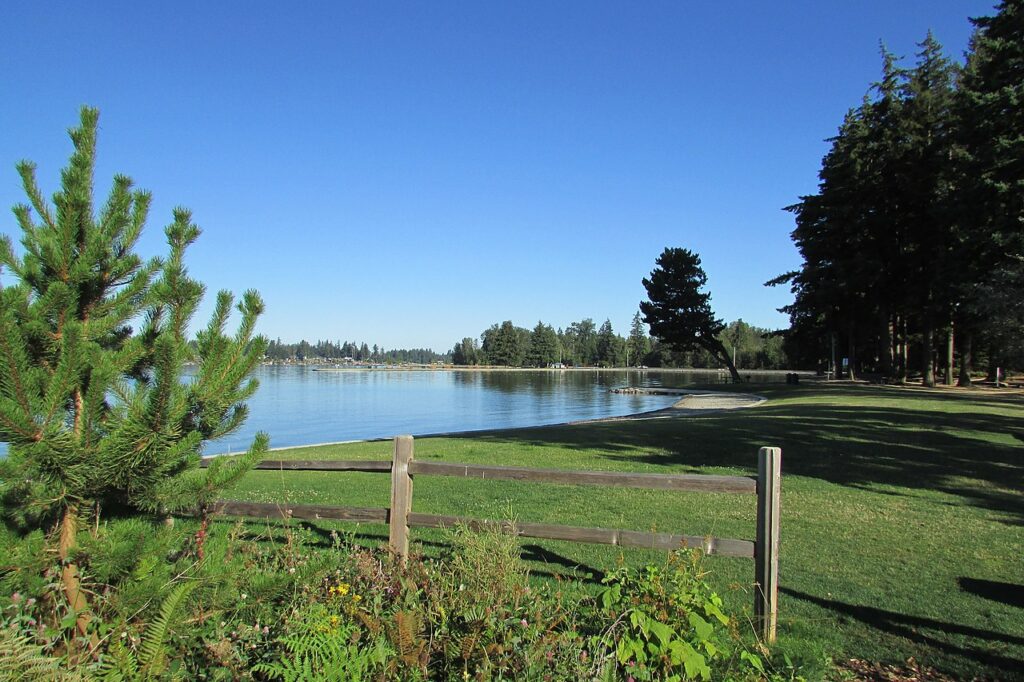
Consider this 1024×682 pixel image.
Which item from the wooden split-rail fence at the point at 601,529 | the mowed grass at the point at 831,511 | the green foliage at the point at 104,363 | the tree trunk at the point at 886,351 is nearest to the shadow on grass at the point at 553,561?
the mowed grass at the point at 831,511

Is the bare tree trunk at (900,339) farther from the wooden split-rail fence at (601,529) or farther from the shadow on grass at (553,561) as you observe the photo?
the wooden split-rail fence at (601,529)

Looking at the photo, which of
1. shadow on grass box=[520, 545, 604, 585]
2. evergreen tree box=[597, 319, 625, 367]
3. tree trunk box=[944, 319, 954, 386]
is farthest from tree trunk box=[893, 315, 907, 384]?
evergreen tree box=[597, 319, 625, 367]

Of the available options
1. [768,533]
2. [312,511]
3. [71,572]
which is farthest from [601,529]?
[71,572]

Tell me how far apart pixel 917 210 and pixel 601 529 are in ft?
142

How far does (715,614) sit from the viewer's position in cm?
313

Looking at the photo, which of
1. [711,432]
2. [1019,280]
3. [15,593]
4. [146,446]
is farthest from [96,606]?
[1019,280]

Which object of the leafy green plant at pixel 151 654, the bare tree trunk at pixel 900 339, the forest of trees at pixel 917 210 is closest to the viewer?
the leafy green plant at pixel 151 654

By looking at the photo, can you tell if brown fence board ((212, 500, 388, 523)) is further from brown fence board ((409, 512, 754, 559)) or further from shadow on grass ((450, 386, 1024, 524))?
shadow on grass ((450, 386, 1024, 524))

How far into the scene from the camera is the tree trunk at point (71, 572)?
100 inches

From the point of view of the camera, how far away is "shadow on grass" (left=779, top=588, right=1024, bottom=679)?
414 centimetres

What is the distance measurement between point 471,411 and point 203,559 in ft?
144

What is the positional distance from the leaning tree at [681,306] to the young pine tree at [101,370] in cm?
5524

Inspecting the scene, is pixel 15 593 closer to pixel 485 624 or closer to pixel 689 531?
pixel 485 624

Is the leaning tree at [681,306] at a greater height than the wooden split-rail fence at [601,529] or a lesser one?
greater
